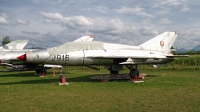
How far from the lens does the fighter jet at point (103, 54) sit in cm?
1120

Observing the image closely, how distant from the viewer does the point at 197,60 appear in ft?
87.4

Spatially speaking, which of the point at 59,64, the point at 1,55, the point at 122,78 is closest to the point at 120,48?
the point at 122,78

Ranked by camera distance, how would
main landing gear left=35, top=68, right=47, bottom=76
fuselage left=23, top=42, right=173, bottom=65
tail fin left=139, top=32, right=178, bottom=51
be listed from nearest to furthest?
1. fuselage left=23, top=42, right=173, bottom=65
2. tail fin left=139, top=32, right=178, bottom=51
3. main landing gear left=35, top=68, right=47, bottom=76

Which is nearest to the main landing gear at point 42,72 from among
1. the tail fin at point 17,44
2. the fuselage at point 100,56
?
the fuselage at point 100,56

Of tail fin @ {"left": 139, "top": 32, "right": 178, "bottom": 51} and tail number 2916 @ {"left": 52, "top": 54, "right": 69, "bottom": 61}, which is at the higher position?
tail fin @ {"left": 139, "top": 32, "right": 178, "bottom": 51}

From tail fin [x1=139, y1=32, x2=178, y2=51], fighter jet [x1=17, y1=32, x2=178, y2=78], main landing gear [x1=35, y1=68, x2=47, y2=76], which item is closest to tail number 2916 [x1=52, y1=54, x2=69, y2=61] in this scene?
fighter jet [x1=17, y1=32, x2=178, y2=78]

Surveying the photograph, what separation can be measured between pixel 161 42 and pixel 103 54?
4529mm

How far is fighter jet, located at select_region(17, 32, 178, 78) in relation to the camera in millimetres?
11195

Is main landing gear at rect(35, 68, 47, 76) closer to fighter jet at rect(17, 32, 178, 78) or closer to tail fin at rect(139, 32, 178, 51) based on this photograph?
fighter jet at rect(17, 32, 178, 78)

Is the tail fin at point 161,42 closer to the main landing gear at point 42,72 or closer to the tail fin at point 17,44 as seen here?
the main landing gear at point 42,72

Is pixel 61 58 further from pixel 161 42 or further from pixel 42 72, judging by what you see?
pixel 42 72

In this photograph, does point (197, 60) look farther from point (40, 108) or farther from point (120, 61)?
point (40, 108)

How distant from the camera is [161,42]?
564 inches

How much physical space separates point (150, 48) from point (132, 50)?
1.83 metres
